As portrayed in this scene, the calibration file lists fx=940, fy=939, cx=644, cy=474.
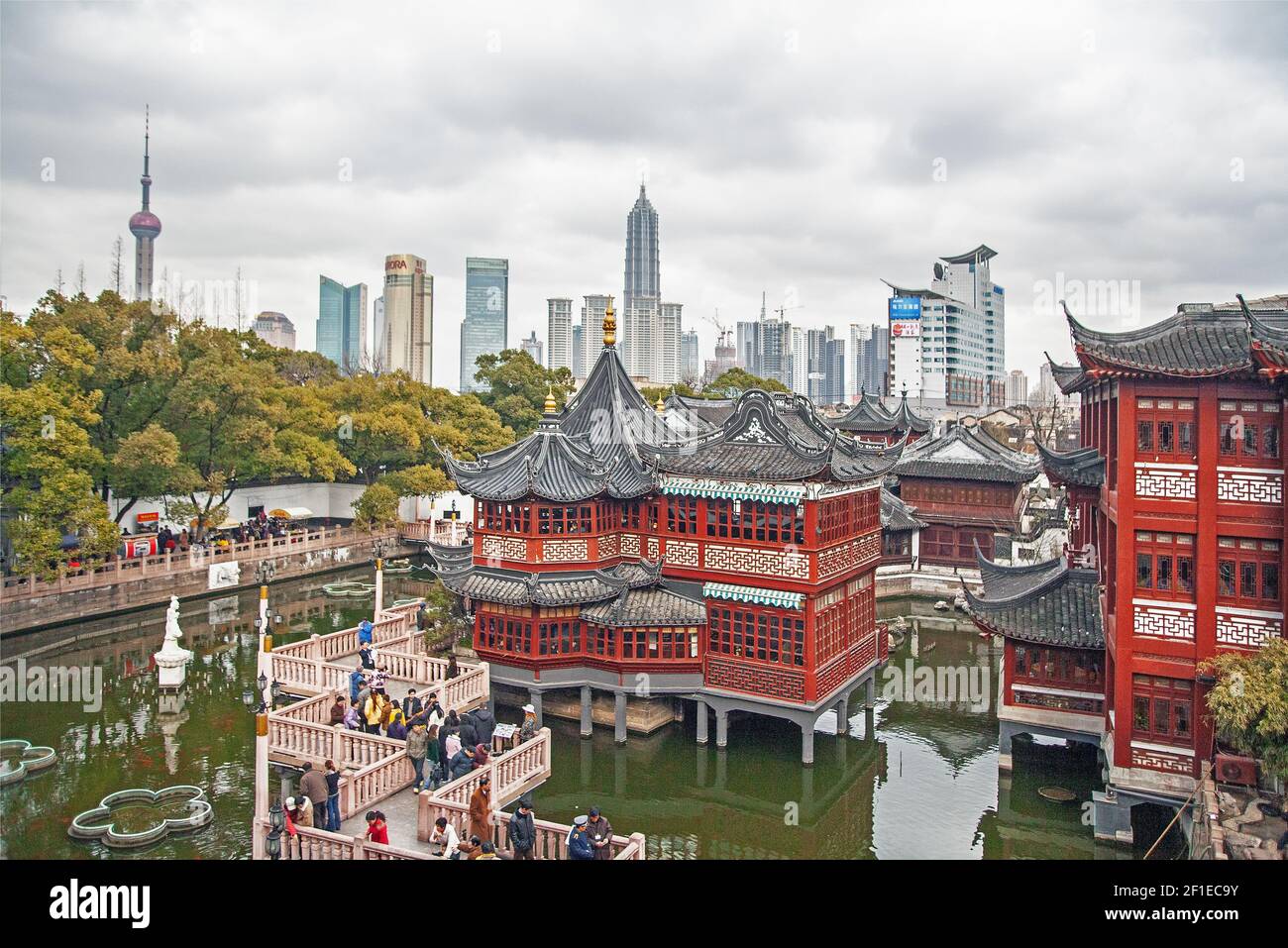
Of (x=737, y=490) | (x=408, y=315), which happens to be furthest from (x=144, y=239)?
(x=737, y=490)

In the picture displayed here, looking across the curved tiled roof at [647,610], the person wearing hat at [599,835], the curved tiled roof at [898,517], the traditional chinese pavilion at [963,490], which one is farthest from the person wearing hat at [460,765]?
the traditional chinese pavilion at [963,490]

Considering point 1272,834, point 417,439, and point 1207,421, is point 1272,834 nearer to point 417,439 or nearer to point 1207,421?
point 1207,421

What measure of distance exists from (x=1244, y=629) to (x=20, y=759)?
26.2 meters

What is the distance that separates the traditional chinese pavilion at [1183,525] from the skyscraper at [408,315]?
134 m

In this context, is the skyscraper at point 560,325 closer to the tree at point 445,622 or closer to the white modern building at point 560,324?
the white modern building at point 560,324

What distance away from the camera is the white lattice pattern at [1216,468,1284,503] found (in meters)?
16.6

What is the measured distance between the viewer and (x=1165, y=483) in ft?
57.1

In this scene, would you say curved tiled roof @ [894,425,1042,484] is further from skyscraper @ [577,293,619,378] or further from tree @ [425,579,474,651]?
skyscraper @ [577,293,619,378]

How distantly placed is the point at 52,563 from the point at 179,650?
9.97 meters

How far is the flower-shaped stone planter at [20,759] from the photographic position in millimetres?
21094

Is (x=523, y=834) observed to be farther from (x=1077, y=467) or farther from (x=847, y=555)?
(x=1077, y=467)

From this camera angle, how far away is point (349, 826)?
52.6ft

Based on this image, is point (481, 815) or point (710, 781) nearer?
point (481, 815)
